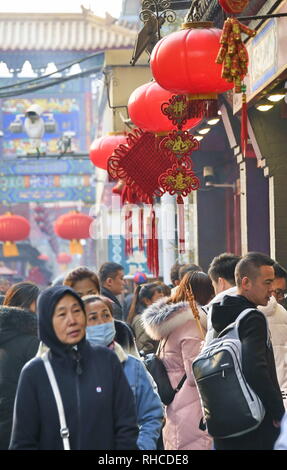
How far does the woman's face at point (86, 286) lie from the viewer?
6.70 meters

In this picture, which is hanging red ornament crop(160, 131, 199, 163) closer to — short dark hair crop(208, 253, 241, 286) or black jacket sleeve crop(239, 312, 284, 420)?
short dark hair crop(208, 253, 241, 286)

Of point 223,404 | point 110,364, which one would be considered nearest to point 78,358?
point 110,364

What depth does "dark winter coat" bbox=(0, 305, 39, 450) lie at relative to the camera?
615cm

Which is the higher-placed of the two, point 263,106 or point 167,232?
point 263,106

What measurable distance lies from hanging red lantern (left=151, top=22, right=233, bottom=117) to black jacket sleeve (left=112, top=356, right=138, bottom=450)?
12.0 feet

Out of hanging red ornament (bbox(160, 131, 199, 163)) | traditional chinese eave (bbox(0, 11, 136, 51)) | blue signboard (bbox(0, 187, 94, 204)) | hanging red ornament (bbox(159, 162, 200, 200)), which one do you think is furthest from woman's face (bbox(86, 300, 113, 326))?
blue signboard (bbox(0, 187, 94, 204))

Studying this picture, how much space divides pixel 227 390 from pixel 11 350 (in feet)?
4.96

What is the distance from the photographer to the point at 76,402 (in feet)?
14.8

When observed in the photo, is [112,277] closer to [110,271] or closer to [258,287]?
[110,271]

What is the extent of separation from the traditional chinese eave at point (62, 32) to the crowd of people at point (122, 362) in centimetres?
2446

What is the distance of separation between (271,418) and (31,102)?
31.0 meters

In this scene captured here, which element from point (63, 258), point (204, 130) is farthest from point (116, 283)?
point (63, 258)

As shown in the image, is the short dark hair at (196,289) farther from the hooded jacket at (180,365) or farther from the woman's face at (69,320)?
the woman's face at (69,320)
